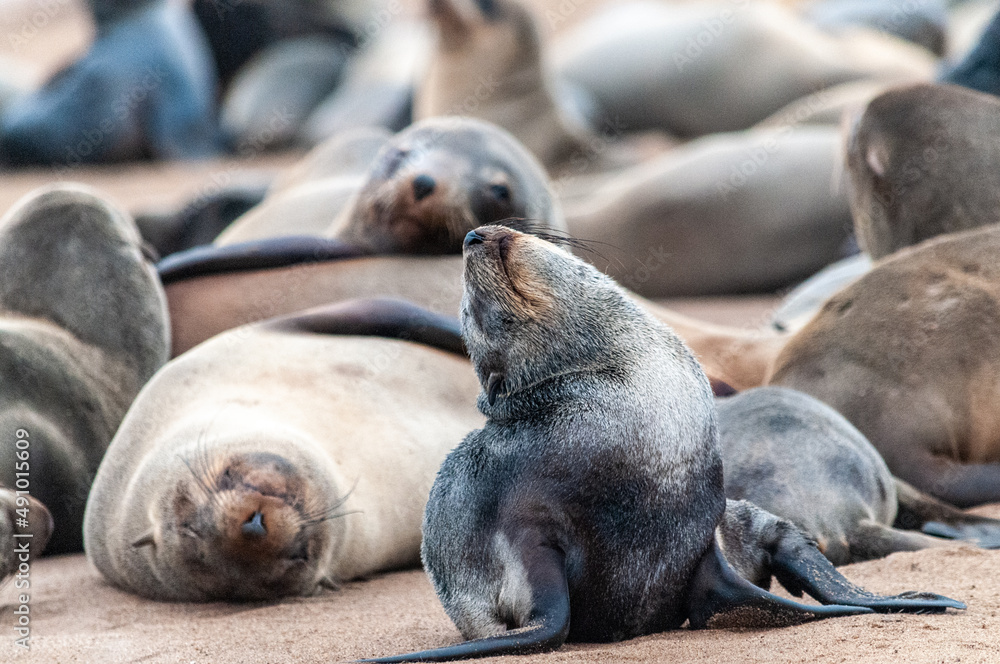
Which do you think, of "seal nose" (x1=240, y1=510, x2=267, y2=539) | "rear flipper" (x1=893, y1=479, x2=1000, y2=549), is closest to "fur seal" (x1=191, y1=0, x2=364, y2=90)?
"rear flipper" (x1=893, y1=479, x2=1000, y2=549)

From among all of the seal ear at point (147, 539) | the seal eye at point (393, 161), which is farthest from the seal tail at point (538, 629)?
the seal eye at point (393, 161)

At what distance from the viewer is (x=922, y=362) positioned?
4.23m

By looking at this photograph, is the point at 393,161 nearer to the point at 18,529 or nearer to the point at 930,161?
the point at 930,161

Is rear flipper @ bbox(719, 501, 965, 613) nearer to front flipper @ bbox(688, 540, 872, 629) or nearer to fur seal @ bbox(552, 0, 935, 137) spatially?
front flipper @ bbox(688, 540, 872, 629)

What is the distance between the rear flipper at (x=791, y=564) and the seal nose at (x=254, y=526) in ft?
3.60

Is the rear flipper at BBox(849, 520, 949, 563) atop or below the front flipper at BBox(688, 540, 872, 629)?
below

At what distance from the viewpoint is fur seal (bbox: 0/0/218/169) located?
43.3ft

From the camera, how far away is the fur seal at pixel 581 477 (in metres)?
2.58

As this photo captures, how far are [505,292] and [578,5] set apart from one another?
855 inches

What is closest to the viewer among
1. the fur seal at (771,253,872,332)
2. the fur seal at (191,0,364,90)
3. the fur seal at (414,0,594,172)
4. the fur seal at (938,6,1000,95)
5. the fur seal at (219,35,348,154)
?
the fur seal at (771,253,872,332)

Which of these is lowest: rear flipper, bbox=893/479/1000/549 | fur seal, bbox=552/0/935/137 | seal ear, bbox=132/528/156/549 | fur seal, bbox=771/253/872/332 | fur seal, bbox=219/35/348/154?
fur seal, bbox=219/35/348/154

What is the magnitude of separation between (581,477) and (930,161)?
302cm

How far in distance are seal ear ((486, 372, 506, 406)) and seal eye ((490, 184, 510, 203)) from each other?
7.85 feet

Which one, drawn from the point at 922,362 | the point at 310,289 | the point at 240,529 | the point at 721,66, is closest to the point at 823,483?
the point at 922,362
